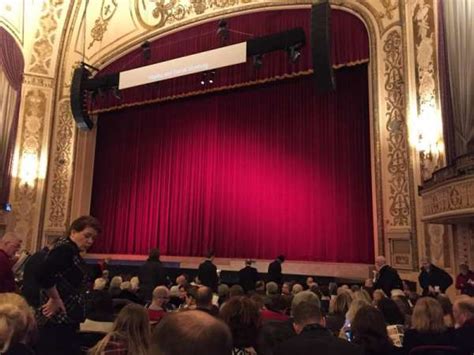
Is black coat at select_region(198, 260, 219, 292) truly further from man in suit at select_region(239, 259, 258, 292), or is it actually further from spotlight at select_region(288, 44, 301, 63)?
spotlight at select_region(288, 44, 301, 63)

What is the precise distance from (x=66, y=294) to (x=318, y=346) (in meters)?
1.57

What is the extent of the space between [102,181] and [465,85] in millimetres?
11462

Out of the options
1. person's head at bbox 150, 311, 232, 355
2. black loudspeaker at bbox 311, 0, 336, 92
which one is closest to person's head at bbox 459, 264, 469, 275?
black loudspeaker at bbox 311, 0, 336, 92

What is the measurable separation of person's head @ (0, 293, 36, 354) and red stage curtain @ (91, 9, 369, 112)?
30.4 feet

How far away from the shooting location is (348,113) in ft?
38.7

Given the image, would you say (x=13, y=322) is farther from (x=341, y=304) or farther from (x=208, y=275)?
(x=208, y=275)

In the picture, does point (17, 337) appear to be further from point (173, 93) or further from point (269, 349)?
point (173, 93)

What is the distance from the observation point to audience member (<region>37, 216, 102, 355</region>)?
8.87 feet

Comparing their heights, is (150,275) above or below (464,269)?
below

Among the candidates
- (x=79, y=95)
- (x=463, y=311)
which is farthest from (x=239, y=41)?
(x=463, y=311)

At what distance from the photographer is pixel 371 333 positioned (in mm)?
2734

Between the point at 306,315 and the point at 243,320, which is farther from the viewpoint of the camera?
the point at 243,320

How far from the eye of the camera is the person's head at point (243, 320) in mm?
2781

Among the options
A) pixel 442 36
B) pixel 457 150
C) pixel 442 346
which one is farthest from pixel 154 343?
pixel 442 36
